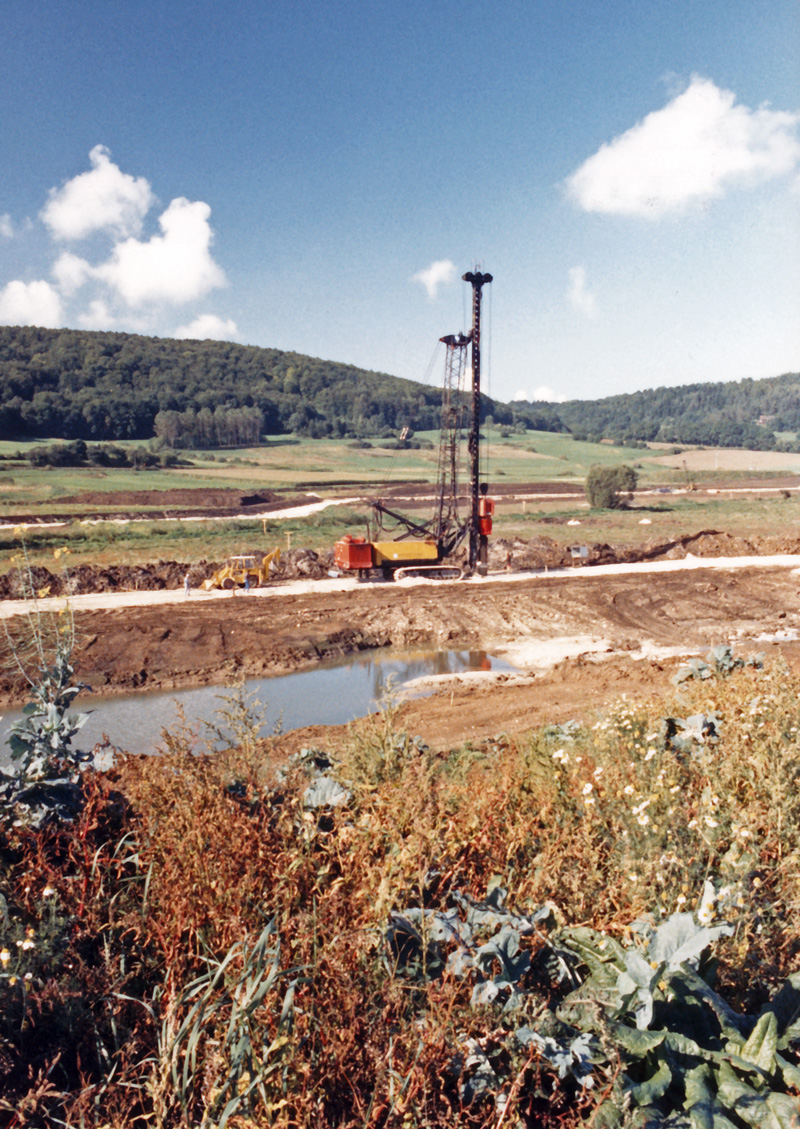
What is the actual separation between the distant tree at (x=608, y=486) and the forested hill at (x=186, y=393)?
73.8 meters

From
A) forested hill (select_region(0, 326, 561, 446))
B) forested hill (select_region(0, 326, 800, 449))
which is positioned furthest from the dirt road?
forested hill (select_region(0, 326, 561, 446))

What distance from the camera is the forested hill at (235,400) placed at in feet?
369

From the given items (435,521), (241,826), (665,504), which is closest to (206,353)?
(665,504)

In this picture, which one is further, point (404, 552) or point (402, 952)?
point (404, 552)

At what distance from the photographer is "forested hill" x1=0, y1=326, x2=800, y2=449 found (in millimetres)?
112375

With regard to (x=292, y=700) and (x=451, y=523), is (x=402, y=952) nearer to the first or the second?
(x=292, y=700)

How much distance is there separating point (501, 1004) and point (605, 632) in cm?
1792

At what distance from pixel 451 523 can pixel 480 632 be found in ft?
27.0

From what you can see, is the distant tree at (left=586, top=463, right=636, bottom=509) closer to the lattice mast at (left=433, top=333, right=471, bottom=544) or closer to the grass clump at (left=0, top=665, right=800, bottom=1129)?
the lattice mast at (left=433, top=333, right=471, bottom=544)

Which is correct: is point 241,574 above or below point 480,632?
above

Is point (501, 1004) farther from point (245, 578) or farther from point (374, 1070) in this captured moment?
point (245, 578)

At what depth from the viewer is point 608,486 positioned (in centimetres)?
5328

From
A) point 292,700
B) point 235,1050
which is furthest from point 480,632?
point 235,1050

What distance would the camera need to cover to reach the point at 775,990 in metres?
3.26
